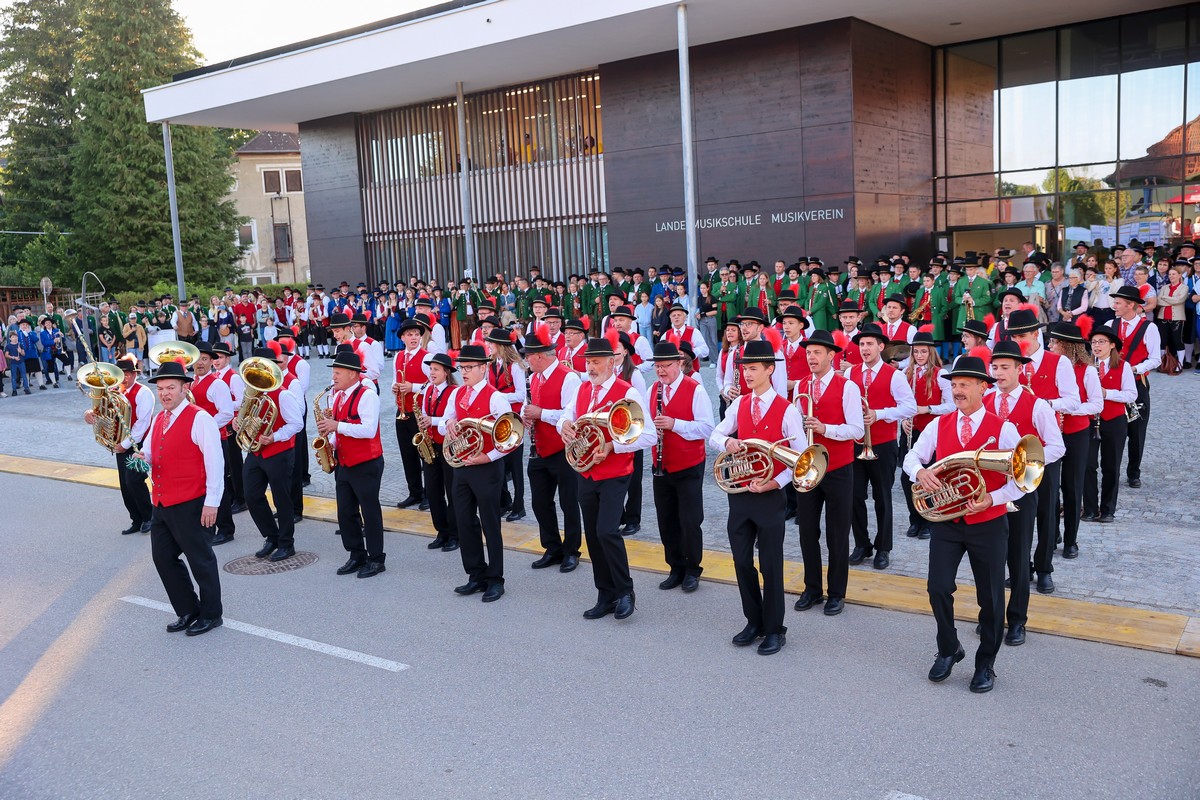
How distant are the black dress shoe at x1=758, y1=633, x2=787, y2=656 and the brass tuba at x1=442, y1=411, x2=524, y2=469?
255 centimetres

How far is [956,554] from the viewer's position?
5.84 metres

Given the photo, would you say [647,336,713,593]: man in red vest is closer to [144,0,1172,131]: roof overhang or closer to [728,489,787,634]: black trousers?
[728,489,787,634]: black trousers

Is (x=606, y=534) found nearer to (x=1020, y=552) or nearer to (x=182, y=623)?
(x=1020, y=552)

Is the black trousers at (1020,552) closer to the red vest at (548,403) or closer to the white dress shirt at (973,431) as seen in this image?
the white dress shirt at (973,431)

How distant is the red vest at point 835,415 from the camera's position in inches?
284

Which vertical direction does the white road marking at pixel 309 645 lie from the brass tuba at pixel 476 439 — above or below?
below

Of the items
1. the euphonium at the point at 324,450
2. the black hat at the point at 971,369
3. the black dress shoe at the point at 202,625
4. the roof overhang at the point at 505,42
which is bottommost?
the black dress shoe at the point at 202,625

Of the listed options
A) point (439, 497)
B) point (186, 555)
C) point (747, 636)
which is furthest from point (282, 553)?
point (747, 636)

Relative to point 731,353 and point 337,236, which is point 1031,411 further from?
point 337,236

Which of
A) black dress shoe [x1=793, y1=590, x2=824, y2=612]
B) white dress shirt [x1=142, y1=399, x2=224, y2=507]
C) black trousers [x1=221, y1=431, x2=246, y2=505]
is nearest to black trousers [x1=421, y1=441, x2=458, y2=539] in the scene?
white dress shirt [x1=142, y1=399, x2=224, y2=507]

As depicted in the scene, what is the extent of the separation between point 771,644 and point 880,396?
104 inches

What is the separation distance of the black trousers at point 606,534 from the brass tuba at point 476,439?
792mm

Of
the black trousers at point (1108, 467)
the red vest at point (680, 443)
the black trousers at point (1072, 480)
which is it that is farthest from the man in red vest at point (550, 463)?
the black trousers at point (1108, 467)

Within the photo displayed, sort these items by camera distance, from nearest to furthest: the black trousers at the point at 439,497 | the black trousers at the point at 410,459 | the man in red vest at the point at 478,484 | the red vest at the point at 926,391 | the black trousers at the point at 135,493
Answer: the man in red vest at the point at 478,484 < the red vest at the point at 926,391 < the black trousers at the point at 439,497 < the black trousers at the point at 135,493 < the black trousers at the point at 410,459
